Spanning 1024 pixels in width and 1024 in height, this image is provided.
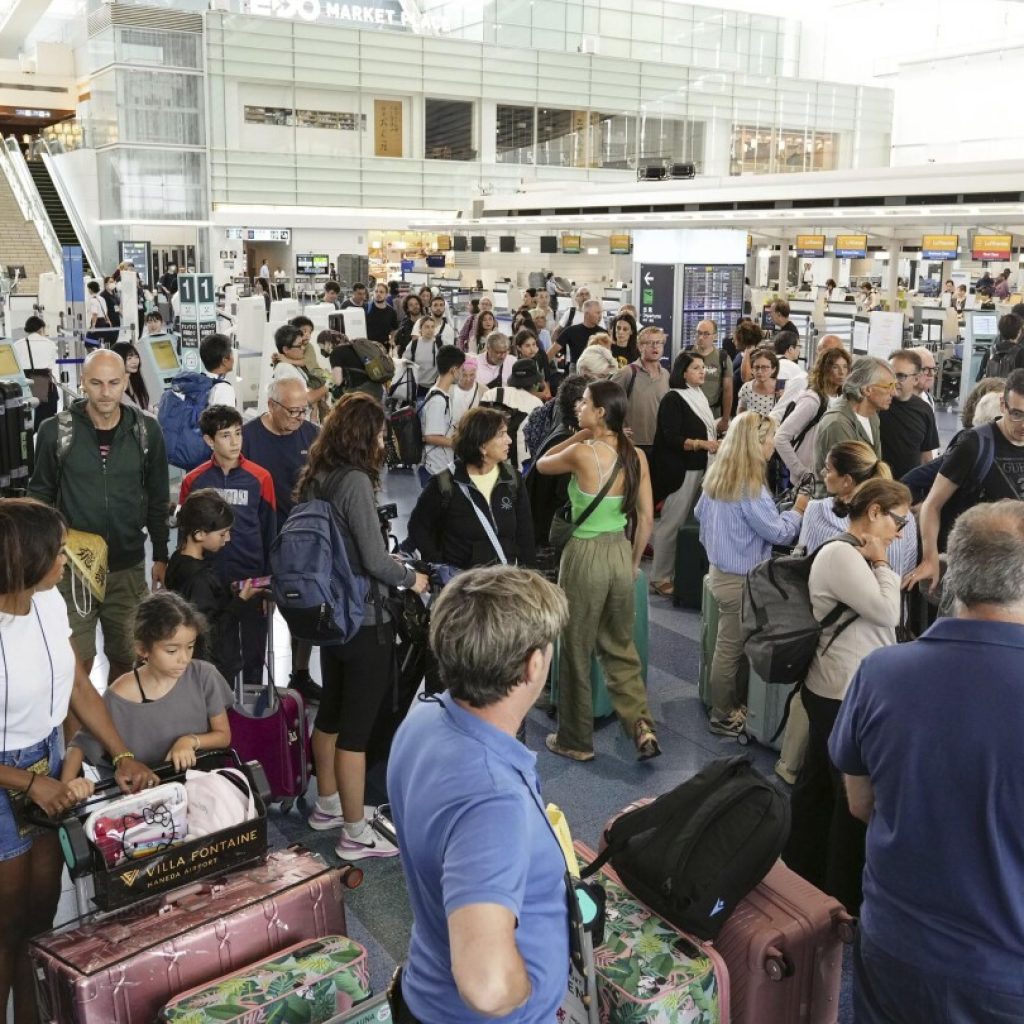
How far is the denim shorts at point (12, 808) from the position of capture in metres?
2.73

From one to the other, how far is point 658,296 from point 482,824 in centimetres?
1238

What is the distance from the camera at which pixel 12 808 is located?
2.75 metres

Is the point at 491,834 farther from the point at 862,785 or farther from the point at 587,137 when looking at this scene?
the point at 587,137

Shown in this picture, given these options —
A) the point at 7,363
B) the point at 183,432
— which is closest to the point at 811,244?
the point at 7,363

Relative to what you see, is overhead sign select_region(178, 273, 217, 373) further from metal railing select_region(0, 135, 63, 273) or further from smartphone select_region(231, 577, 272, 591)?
metal railing select_region(0, 135, 63, 273)

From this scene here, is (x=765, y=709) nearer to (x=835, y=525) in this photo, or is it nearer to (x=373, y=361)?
(x=835, y=525)

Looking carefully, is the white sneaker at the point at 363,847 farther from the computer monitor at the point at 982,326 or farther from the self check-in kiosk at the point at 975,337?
the computer monitor at the point at 982,326

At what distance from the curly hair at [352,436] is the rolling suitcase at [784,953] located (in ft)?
6.65

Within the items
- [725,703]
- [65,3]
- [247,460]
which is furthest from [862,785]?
[65,3]

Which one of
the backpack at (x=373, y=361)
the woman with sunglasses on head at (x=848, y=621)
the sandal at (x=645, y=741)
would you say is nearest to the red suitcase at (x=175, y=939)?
the woman with sunglasses on head at (x=848, y=621)

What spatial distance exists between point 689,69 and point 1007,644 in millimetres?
44189

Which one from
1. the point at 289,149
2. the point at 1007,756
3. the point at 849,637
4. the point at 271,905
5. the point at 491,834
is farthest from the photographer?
the point at 289,149

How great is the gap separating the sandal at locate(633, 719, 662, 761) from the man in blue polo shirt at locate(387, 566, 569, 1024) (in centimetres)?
309

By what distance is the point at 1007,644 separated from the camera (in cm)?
206
